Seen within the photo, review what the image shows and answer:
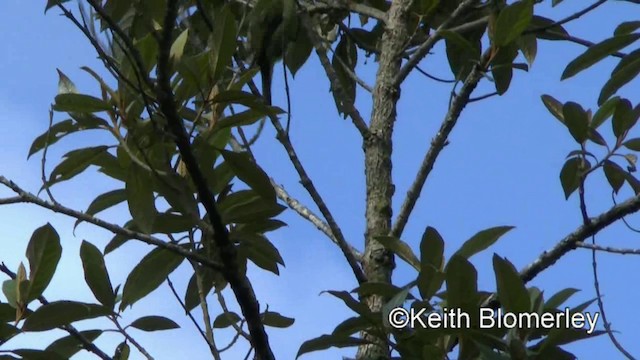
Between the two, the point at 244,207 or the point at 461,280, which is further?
the point at 244,207

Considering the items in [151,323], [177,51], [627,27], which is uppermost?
[627,27]

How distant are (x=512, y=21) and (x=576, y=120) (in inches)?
7.3

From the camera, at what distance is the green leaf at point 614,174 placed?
1.49 metres

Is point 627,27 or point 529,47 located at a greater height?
point 529,47

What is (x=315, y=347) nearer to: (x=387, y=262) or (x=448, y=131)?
(x=387, y=262)

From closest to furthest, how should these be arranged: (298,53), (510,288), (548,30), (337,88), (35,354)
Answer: (510,288) < (35,354) < (337,88) < (548,30) < (298,53)

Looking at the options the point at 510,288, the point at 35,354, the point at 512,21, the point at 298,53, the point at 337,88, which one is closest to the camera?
the point at 510,288

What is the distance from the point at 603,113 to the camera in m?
1.46

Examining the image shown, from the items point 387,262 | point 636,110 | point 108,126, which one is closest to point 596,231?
point 636,110

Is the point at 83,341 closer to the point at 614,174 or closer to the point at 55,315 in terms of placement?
the point at 55,315

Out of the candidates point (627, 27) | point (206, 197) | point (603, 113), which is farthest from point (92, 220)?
point (627, 27)

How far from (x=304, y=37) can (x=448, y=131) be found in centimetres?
47

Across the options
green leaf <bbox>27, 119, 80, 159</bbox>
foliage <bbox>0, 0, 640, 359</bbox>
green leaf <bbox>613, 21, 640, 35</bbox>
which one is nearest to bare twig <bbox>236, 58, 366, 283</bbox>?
foliage <bbox>0, 0, 640, 359</bbox>

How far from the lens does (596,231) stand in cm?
139
